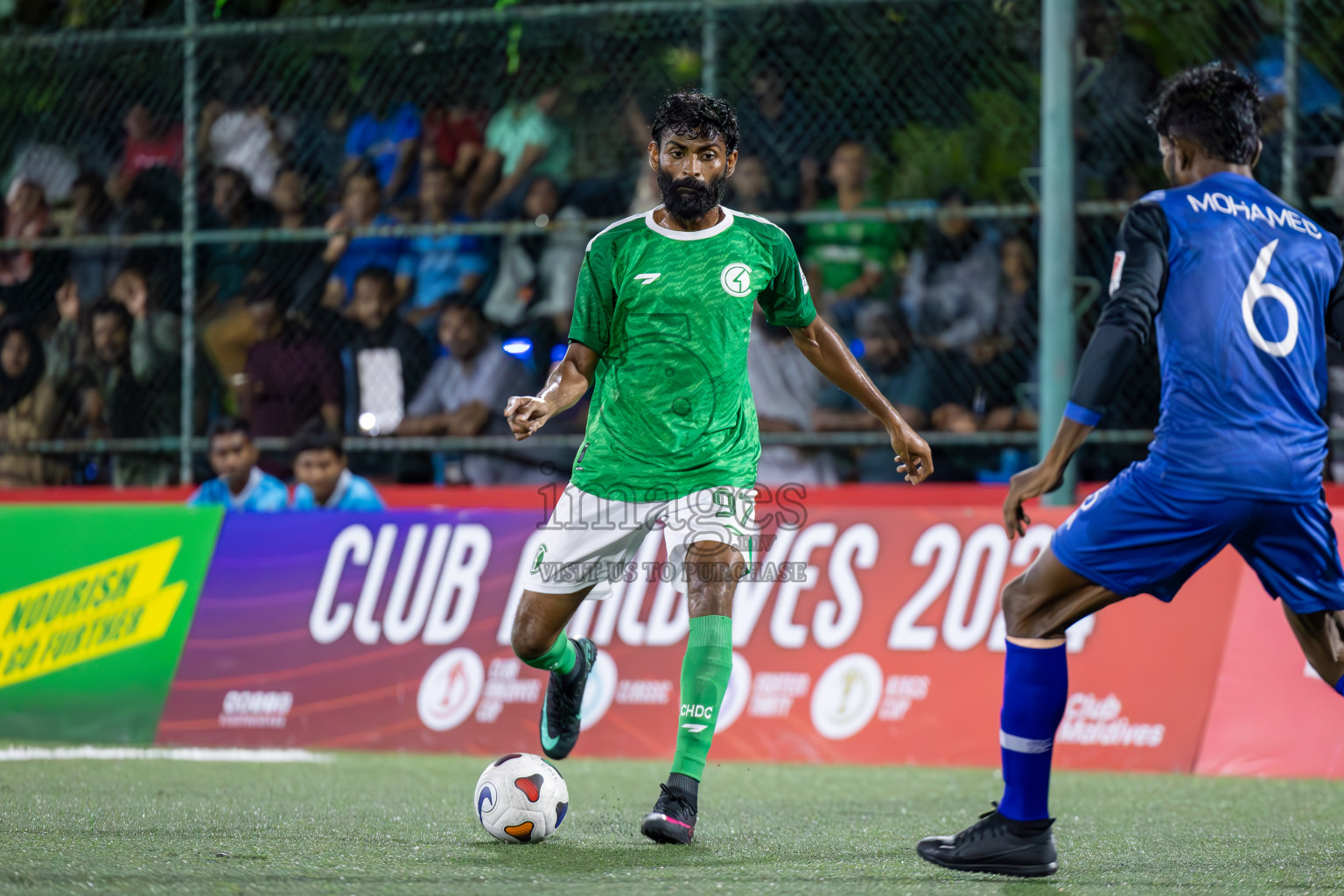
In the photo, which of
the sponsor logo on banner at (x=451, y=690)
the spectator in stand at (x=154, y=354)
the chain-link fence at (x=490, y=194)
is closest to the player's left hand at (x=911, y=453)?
the chain-link fence at (x=490, y=194)

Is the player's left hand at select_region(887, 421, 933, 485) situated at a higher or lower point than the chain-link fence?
lower

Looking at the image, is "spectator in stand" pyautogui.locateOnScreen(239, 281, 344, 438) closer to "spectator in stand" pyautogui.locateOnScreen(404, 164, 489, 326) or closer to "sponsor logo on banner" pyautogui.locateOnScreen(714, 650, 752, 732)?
"spectator in stand" pyautogui.locateOnScreen(404, 164, 489, 326)

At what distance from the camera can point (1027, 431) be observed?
9.06 m

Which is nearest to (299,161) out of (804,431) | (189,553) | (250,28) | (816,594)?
(250,28)

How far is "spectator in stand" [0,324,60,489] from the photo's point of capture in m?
10.6

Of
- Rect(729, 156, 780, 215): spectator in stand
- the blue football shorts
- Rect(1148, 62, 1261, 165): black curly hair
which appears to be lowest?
the blue football shorts

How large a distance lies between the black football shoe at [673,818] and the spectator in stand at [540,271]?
527cm

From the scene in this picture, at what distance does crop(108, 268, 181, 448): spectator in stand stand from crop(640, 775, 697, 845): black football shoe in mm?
6551

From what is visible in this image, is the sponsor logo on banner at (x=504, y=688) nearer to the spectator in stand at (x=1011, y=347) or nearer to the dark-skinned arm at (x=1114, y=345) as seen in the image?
the spectator in stand at (x=1011, y=347)

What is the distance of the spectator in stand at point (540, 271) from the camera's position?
10055 millimetres

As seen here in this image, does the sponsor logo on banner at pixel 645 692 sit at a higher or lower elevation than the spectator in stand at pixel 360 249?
lower

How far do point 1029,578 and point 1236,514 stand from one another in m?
0.55

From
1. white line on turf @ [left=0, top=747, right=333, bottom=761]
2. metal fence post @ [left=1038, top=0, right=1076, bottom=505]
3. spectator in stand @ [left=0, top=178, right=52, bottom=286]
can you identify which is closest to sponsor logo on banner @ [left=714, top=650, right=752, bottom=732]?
metal fence post @ [left=1038, top=0, right=1076, bottom=505]

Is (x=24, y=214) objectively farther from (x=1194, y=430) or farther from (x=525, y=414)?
(x=1194, y=430)
